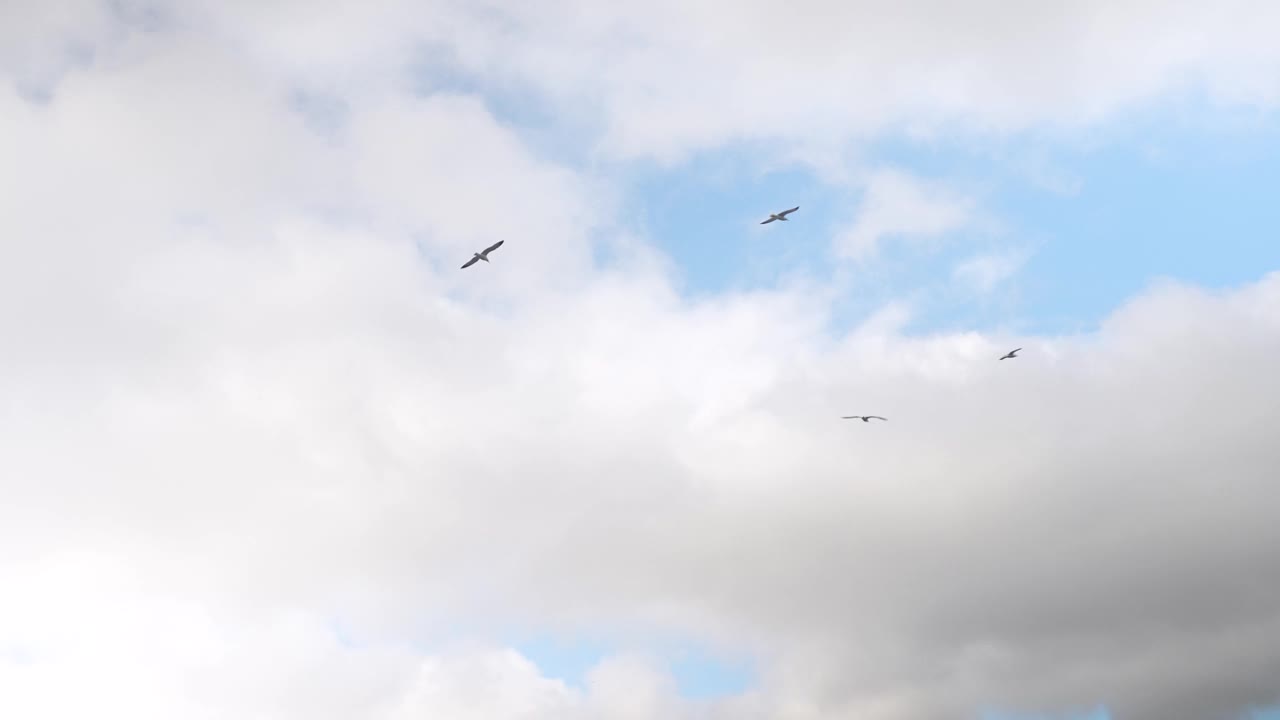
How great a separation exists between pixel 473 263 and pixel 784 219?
5812 centimetres

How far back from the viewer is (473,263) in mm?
153875

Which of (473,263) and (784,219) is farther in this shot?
(784,219)

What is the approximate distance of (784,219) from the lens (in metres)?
179
